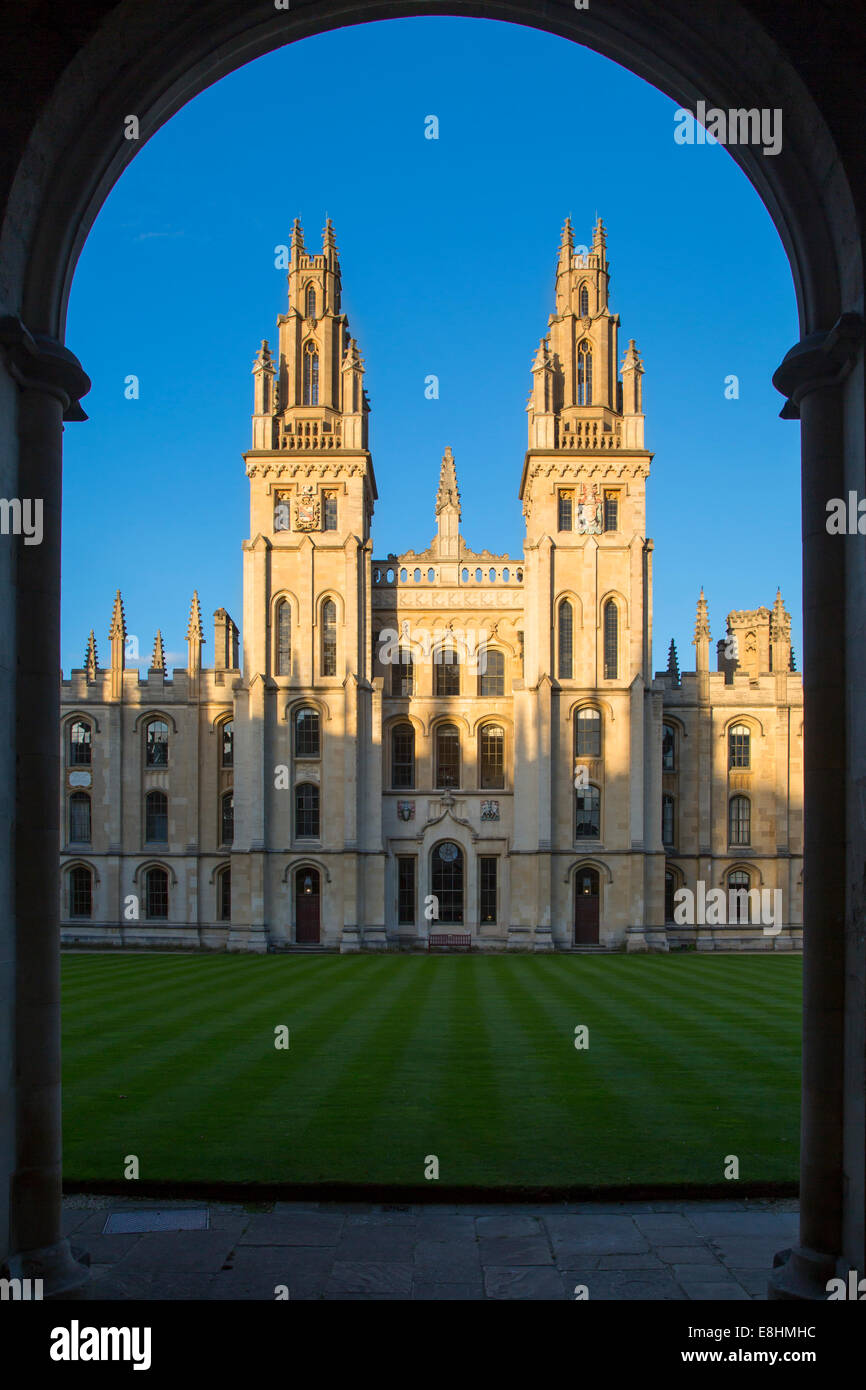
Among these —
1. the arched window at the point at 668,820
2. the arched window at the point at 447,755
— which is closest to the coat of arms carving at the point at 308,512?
the arched window at the point at 447,755

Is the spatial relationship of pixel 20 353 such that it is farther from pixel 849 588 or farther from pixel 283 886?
pixel 283 886

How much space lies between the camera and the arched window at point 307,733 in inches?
1843

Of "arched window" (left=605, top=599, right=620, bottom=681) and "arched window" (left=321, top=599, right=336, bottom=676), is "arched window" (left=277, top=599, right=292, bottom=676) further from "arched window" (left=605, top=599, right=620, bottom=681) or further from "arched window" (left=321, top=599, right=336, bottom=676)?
"arched window" (left=605, top=599, right=620, bottom=681)

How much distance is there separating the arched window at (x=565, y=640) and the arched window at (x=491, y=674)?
126 inches

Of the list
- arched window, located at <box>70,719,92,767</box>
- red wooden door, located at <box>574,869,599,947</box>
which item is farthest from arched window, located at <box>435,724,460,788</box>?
arched window, located at <box>70,719,92,767</box>

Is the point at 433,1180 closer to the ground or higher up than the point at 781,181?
closer to the ground

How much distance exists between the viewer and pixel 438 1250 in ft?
28.6

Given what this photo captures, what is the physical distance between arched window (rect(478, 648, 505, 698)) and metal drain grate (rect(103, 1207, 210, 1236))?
39311mm

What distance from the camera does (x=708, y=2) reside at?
7.29 meters

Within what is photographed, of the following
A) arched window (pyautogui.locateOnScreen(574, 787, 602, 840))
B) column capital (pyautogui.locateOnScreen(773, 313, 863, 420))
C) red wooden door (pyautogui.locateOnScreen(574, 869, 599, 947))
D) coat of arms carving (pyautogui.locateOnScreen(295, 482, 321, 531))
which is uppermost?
coat of arms carving (pyautogui.locateOnScreen(295, 482, 321, 531))

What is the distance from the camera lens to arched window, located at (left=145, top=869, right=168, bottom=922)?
49.7 metres

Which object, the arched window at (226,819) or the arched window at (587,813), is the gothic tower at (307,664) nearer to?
the arched window at (226,819)

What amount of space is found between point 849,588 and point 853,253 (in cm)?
221

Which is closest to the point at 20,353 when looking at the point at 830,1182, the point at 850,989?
the point at 850,989
